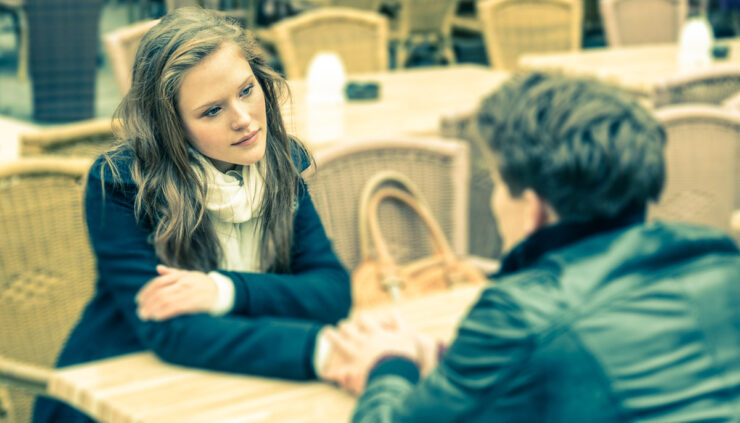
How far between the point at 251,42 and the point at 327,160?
1.83m

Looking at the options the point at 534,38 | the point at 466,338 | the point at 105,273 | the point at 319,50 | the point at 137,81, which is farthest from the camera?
the point at 534,38

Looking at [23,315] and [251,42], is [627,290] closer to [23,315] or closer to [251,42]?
[251,42]

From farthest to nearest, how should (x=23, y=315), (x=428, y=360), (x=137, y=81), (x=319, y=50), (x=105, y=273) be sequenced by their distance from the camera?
(x=319, y=50)
(x=23, y=315)
(x=428, y=360)
(x=105, y=273)
(x=137, y=81)

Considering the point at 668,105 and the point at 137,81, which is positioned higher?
the point at 137,81

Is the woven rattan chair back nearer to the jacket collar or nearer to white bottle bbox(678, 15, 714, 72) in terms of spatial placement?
the jacket collar

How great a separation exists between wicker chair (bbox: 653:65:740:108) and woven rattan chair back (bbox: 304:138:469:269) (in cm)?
164

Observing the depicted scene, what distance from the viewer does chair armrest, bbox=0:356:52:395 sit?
201cm

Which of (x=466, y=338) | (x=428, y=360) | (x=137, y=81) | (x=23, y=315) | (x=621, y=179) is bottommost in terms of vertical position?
(x=23, y=315)

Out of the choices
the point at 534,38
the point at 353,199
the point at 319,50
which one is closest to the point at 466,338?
the point at 353,199

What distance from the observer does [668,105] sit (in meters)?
3.88

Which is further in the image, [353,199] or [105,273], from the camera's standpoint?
[353,199]

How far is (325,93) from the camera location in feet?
13.2

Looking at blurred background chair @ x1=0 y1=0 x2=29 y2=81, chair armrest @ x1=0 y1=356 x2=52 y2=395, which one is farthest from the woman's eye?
blurred background chair @ x1=0 y1=0 x2=29 y2=81

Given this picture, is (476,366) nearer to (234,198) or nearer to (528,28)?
(234,198)
